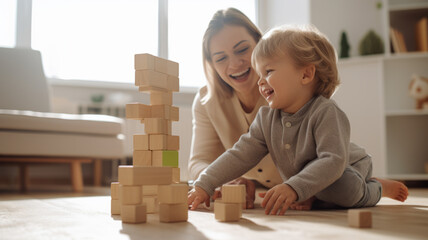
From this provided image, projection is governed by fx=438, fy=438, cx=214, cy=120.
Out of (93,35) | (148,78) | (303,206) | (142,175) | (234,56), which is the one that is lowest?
(303,206)

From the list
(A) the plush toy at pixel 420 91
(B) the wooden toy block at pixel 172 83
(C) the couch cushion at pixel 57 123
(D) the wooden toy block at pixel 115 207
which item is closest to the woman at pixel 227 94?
(B) the wooden toy block at pixel 172 83

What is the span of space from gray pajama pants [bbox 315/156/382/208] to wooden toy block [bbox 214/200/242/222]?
357 mm

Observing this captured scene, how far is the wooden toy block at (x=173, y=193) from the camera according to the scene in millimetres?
901

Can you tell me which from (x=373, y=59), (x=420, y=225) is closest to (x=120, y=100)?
(x=373, y=59)

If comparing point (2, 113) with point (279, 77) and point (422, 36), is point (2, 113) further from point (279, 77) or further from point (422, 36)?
→ point (422, 36)

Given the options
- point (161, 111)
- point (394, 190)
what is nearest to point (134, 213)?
point (161, 111)

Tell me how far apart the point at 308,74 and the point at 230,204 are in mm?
460

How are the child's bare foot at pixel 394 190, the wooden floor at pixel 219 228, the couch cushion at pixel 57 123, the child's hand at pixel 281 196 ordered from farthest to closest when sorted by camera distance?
the couch cushion at pixel 57 123, the child's bare foot at pixel 394 190, the child's hand at pixel 281 196, the wooden floor at pixel 219 228

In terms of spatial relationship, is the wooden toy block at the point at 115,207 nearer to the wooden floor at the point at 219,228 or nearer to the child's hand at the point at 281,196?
the wooden floor at the point at 219,228

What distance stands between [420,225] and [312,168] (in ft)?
0.87

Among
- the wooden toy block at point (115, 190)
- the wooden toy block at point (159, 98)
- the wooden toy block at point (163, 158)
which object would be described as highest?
the wooden toy block at point (159, 98)

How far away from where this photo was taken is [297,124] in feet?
3.81

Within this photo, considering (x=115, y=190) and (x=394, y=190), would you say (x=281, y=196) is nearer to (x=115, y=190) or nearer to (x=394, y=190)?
(x=115, y=190)

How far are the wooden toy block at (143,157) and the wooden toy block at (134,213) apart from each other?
0.18 m
